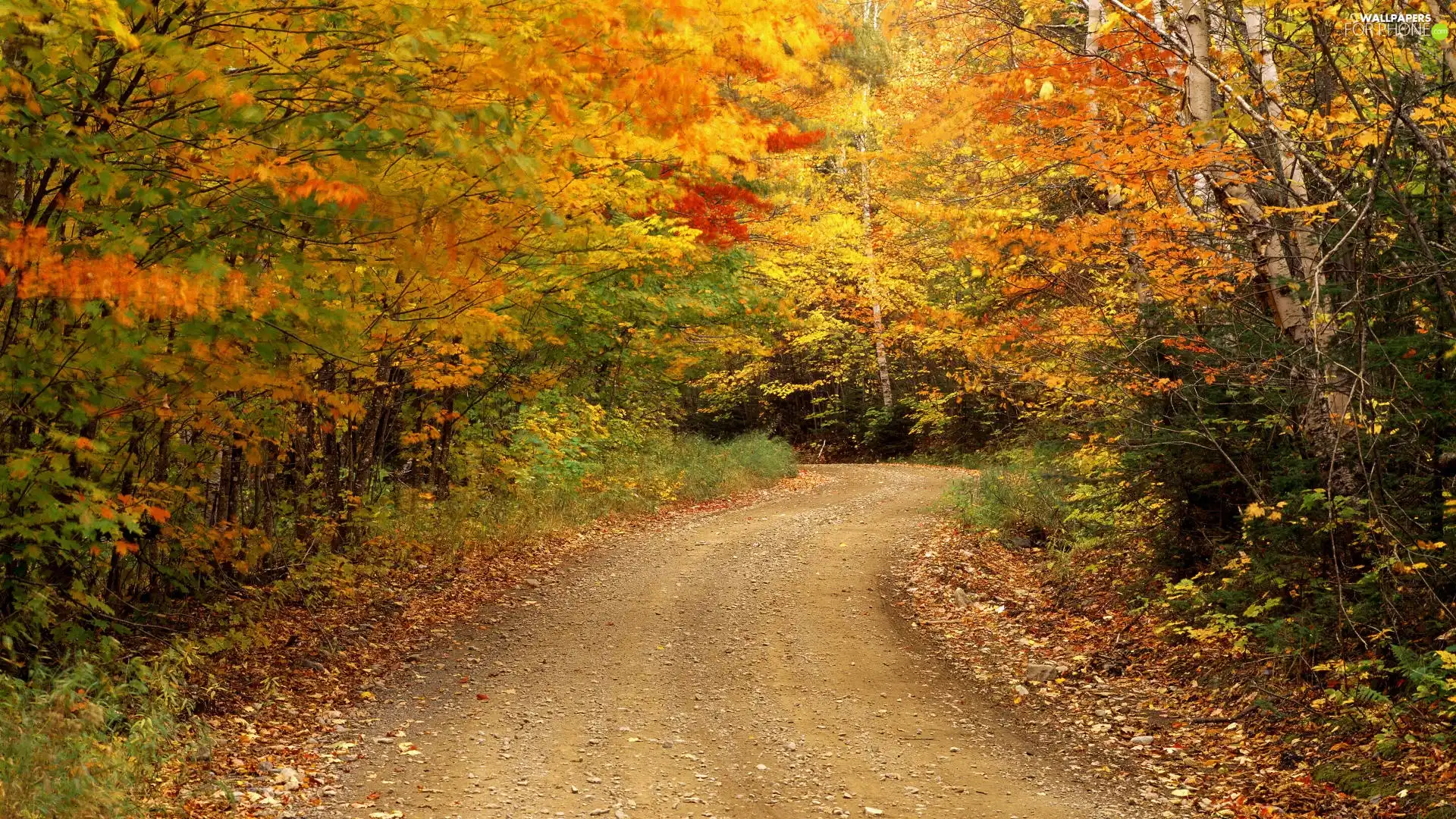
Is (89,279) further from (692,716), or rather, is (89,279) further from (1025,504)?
(1025,504)

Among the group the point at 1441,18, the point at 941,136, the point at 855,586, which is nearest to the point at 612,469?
the point at 855,586

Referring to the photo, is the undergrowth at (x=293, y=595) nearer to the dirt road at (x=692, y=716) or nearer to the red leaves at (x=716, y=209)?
the dirt road at (x=692, y=716)

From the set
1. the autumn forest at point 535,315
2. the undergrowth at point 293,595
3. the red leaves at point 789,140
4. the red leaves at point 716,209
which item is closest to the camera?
the undergrowth at point 293,595

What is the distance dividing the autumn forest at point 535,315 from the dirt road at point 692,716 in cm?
130

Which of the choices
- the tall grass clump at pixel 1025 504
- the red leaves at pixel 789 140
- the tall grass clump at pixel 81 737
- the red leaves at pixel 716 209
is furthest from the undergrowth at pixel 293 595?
the red leaves at pixel 789 140

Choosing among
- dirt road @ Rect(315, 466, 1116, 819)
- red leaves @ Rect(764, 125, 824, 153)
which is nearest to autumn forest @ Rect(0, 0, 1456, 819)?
dirt road @ Rect(315, 466, 1116, 819)

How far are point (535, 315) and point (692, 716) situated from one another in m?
6.57

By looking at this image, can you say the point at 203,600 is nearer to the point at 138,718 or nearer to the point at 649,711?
the point at 138,718

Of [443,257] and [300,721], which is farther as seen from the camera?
[300,721]

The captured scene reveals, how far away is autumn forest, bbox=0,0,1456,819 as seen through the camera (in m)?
5.04

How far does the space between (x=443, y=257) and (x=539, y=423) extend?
969 centimetres

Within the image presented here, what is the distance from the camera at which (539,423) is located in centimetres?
1584

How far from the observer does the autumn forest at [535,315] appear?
5.04 metres

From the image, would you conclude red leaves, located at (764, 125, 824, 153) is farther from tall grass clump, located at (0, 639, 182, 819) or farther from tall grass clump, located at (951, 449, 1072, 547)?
tall grass clump, located at (0, 639, 182, 819)
